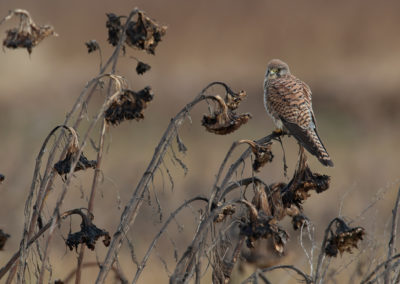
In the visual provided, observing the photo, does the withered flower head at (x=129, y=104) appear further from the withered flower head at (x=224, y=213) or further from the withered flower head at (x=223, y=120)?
the withered flower head at (x=224, y=213)

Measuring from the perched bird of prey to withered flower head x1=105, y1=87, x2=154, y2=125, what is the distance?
1.07m

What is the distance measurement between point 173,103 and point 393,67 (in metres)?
4.29

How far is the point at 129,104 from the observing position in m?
2.35

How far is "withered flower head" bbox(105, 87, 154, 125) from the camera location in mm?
2328

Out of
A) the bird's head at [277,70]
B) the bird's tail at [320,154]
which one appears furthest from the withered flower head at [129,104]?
the bird's head at [277,70]

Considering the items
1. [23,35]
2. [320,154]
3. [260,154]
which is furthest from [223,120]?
[320,154]

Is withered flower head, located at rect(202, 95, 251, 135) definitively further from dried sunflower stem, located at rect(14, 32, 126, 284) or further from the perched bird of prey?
the perched bird of prey

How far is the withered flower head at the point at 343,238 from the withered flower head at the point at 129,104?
0.63 meters

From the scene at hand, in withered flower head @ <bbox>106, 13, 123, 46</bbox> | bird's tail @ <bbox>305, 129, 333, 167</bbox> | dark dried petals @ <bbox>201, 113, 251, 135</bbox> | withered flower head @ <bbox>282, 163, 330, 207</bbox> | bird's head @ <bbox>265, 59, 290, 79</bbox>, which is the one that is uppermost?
bird's head @ <bbox>265, 59, 290, 79</bbox>

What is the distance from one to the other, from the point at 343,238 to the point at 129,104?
0.70m

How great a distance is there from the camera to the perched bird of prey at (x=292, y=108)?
3.42 m

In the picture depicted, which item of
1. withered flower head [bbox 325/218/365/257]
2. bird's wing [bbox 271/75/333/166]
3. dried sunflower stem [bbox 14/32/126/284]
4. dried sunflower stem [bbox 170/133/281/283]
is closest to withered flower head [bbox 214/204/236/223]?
dried sunflower stem [bbox 170/133/281/283]

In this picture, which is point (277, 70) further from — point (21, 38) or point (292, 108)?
point (21, 38)

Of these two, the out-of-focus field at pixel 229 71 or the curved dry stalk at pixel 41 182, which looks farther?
the out-of-focus field at pixel 229 71
